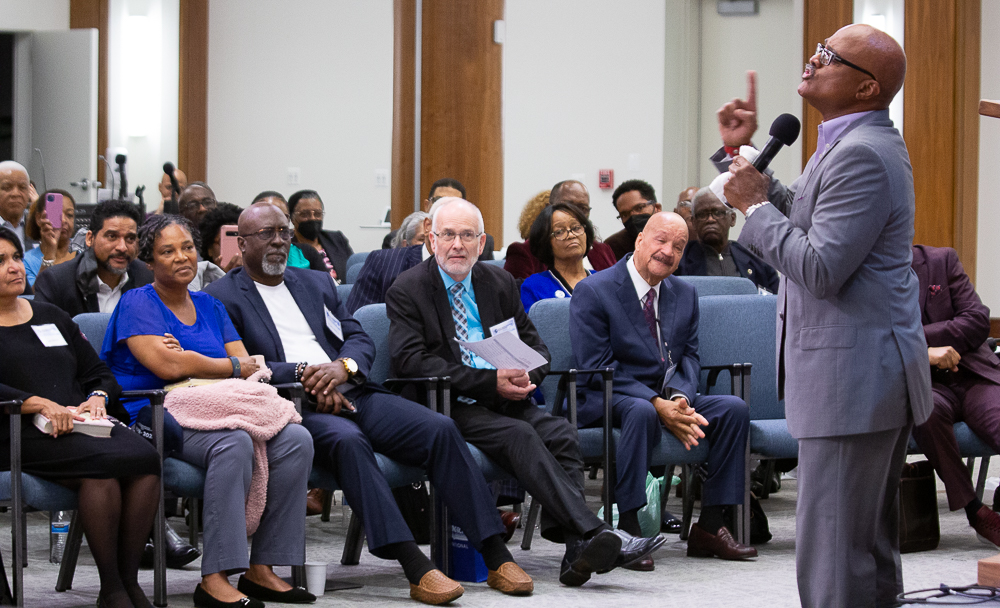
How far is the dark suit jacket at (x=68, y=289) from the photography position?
13.8ft

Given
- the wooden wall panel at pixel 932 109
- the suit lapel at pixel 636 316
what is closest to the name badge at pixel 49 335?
the suit lapel at pixel 636 316

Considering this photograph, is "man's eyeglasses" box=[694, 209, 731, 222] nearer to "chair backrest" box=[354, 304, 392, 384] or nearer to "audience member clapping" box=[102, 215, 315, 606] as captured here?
"chair backrest" box=[354, 304, 392, 384]

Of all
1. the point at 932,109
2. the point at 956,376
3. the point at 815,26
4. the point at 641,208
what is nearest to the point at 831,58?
the point at 956,376

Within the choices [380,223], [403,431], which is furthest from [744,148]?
[380,223]

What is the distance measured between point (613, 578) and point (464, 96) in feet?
14.2

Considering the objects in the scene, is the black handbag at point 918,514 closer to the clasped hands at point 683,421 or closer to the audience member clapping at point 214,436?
the clasped hands at point 683,421

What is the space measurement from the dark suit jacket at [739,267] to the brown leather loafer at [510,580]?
247 cm

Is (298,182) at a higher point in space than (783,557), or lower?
higher

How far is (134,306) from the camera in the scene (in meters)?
3.43

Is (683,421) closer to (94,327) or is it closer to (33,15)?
(94,327)

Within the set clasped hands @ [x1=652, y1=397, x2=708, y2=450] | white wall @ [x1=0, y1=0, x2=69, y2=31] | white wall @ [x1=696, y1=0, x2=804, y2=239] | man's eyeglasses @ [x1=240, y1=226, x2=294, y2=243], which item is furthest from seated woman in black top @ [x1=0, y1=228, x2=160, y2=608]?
white wall @ [x1=696, y1=0, x2=804, y2=239]

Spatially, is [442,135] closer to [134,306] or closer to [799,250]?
[134,306]

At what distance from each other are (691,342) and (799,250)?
2.00 metres

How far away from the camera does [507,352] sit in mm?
3658
